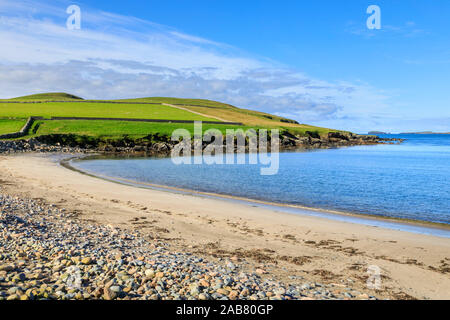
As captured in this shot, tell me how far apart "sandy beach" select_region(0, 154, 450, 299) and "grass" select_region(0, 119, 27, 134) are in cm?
4775

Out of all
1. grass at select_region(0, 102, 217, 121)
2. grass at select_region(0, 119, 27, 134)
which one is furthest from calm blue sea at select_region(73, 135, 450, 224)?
grass at select_region(0, 102, 217, 121)

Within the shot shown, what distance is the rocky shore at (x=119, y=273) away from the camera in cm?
762

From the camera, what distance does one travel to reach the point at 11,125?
224 ft

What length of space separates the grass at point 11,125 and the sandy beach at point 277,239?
4775 centimetres

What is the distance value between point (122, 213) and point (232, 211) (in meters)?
6.22

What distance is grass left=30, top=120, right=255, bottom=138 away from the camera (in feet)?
226

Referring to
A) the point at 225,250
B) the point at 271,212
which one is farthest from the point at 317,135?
the point at 225,250

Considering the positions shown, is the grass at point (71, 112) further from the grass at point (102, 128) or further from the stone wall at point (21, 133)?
the grass at point (102, 128)

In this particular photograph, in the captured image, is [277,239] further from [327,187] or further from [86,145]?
[86,145]

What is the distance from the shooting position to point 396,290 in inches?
363

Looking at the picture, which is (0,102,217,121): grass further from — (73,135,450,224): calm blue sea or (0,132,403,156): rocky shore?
(73,135,450,224): calm blue sea

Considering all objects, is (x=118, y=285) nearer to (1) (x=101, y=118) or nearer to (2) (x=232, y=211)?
(2) (x=232, y=211)

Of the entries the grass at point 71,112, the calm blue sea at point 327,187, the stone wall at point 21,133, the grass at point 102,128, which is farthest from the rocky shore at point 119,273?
the grass at point 71,112
